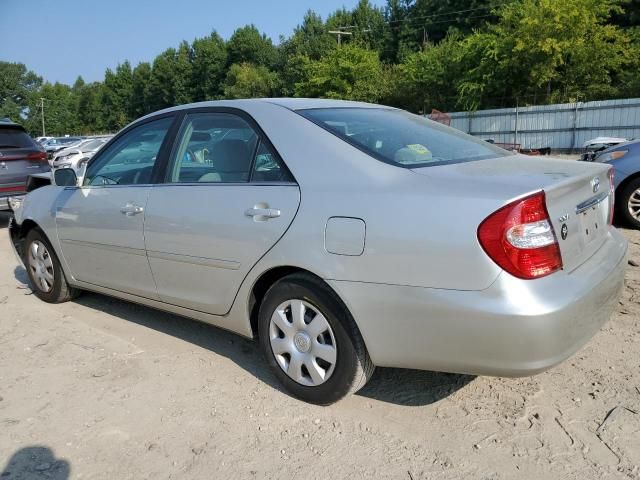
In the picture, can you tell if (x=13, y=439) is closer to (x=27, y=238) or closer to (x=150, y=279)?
(x=150, y=279)

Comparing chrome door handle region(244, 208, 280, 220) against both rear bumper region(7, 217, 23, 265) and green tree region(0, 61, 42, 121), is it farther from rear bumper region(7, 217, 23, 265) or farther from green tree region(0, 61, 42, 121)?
green tree region(0, 61, 42, 121)

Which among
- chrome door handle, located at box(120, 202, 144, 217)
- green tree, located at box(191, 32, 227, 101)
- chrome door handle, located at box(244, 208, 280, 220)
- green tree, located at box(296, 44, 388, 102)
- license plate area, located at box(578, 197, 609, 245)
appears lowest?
license plate area, located at box(578, 197, 609, 245)

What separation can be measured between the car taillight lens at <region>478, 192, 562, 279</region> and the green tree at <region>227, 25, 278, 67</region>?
259ft

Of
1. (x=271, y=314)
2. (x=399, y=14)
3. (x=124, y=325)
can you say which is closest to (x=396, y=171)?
(x=271, y=314)

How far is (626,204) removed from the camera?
6398 mm

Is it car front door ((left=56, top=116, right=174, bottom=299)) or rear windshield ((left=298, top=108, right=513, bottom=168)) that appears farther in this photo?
car front door ((left=56, top=116, right=174, bottom=299))

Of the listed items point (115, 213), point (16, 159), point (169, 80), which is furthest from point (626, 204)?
point (169, 80)

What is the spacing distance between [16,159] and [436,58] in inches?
1390

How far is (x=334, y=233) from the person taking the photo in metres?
2.60

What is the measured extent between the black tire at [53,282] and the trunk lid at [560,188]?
330 cm

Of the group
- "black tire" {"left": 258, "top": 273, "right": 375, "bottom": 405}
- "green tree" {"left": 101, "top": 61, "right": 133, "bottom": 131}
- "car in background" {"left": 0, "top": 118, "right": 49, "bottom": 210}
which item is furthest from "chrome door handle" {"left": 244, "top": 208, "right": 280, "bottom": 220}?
"green tree" {"left": 101, "top": 61, "right": 133, "bottom": 131}

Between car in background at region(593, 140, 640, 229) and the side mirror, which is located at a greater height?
the side mirror

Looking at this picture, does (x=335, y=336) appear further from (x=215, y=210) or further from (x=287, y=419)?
(x=215, y=210)

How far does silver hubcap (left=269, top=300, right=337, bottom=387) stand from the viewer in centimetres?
278
